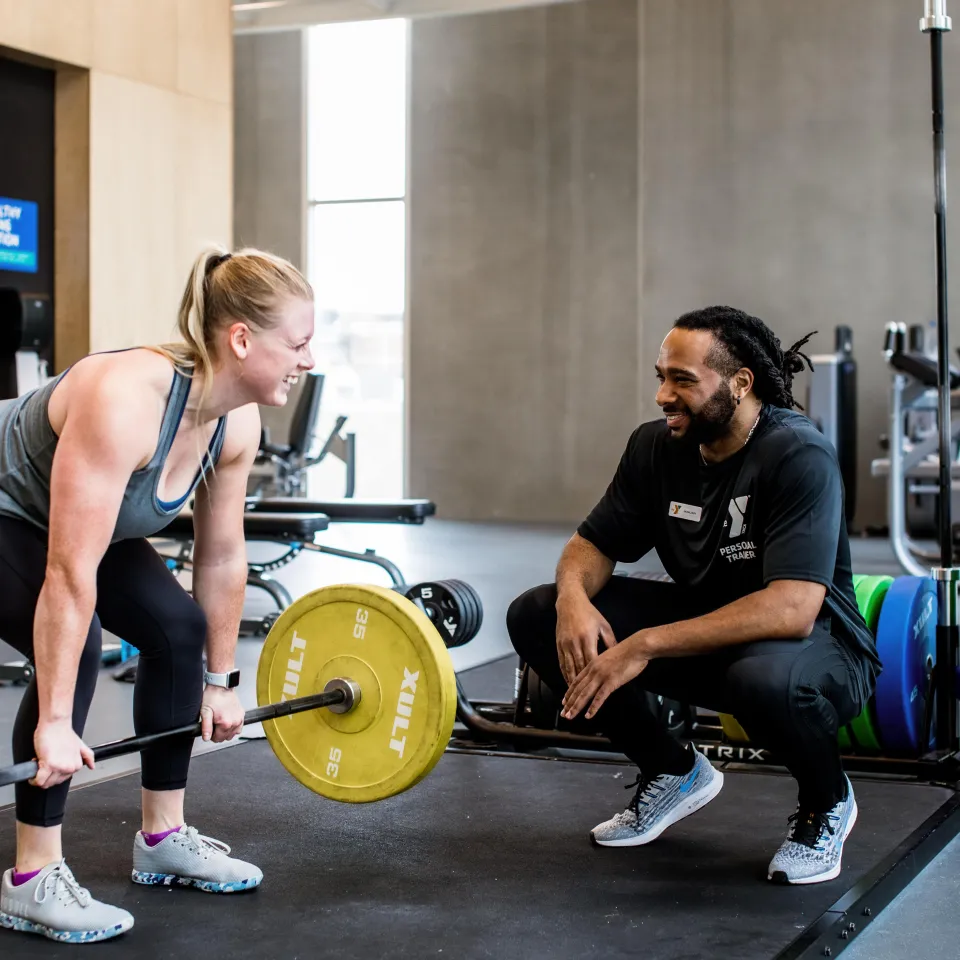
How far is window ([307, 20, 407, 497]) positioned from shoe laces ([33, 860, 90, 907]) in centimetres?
867

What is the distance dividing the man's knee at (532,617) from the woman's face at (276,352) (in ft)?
2.11

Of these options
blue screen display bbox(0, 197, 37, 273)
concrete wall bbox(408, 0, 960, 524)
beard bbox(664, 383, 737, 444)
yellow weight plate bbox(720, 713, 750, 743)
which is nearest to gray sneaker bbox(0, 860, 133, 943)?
beard bbox(664, 383, 737, 444)

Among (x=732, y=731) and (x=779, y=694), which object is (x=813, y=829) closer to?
(x=779, y=694)

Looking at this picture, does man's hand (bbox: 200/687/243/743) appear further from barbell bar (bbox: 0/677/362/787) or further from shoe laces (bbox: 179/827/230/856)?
shoe laces (bbox: 179/827/230/856)

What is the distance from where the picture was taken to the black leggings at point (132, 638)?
168 centimetres

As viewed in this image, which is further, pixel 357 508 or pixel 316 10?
pixel 316 10

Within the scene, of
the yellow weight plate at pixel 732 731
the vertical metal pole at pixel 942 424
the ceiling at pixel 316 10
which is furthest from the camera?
the ceiling at pixel 316 10

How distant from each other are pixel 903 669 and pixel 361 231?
333 inches

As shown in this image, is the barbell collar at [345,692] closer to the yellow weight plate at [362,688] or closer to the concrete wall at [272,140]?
the yellow weight plate at [362,688]

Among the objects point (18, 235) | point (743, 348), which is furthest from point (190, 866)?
point (18, 235)

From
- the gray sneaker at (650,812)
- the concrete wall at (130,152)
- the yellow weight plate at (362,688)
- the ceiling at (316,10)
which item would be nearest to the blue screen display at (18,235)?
the concrete wall at (130,152)

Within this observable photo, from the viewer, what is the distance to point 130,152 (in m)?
5.15

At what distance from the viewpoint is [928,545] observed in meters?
7.56

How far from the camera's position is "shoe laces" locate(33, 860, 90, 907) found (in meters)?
1.71
